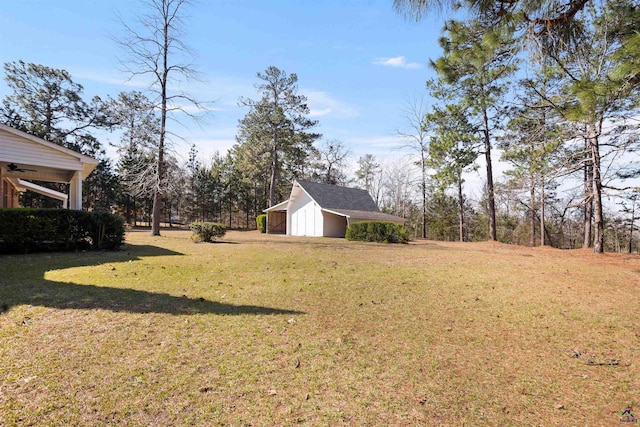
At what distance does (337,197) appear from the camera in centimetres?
2767

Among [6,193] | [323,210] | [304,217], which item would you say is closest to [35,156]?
[6,193]

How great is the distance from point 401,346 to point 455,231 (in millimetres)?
32778

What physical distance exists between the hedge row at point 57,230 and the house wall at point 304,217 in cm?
1595

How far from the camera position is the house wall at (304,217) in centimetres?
2552

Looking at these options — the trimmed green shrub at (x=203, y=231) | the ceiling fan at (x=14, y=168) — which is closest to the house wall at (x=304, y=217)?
the trimmed green shrub at (x=203, y=231)

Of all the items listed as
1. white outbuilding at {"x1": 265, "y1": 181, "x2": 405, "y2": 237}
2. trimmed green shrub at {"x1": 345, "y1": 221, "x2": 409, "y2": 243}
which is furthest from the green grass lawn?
white outbuilding at {"x1": 265, "y1": 181, "x2": 405, "y2": 237}

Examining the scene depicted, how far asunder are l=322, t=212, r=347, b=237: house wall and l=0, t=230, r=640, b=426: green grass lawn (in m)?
18.5

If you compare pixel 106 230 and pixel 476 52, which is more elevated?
pixel 476 52

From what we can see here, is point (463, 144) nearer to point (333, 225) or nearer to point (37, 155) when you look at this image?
point (333, 225)

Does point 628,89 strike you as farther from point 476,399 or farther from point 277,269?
point 277,269

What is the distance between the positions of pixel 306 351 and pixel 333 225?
22.2 metres

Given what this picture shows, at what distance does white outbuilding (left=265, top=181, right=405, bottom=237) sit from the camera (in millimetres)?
25214

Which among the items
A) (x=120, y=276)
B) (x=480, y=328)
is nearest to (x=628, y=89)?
(x=480, y=328)

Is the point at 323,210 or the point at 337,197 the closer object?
the point at 323,210
